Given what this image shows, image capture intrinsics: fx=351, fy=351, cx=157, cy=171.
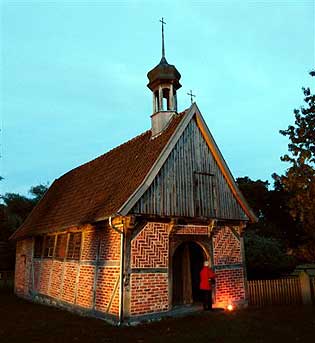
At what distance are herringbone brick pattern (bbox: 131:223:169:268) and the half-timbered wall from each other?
1.71ft

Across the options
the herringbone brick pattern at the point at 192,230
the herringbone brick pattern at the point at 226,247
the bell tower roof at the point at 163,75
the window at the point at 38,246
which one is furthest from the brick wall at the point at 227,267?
the window at the point at 38,246

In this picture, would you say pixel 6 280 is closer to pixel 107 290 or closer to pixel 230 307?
pixel 107 290

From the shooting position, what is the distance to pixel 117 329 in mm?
8852

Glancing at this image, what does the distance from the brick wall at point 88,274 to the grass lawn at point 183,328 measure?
648 millimetres

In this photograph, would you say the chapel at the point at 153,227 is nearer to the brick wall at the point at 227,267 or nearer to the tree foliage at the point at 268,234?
the brick wall at the point at 227,267

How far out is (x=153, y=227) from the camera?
10.3m

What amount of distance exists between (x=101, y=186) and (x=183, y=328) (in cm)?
600

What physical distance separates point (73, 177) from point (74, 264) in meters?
6.61

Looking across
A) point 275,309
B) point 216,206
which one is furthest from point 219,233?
point 275,309

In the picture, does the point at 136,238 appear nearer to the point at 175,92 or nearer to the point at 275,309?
the point at 275,309

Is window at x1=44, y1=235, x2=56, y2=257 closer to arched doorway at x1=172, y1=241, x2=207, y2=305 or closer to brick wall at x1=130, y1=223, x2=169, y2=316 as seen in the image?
arched doorway at x1=172, y1=241, x2=207, y2=305

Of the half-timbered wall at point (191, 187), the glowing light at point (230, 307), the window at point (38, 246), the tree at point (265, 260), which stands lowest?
the glowing light at point (230, 307)

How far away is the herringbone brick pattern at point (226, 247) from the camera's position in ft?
38.5

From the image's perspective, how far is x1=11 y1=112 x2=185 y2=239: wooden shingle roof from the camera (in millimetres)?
10820
